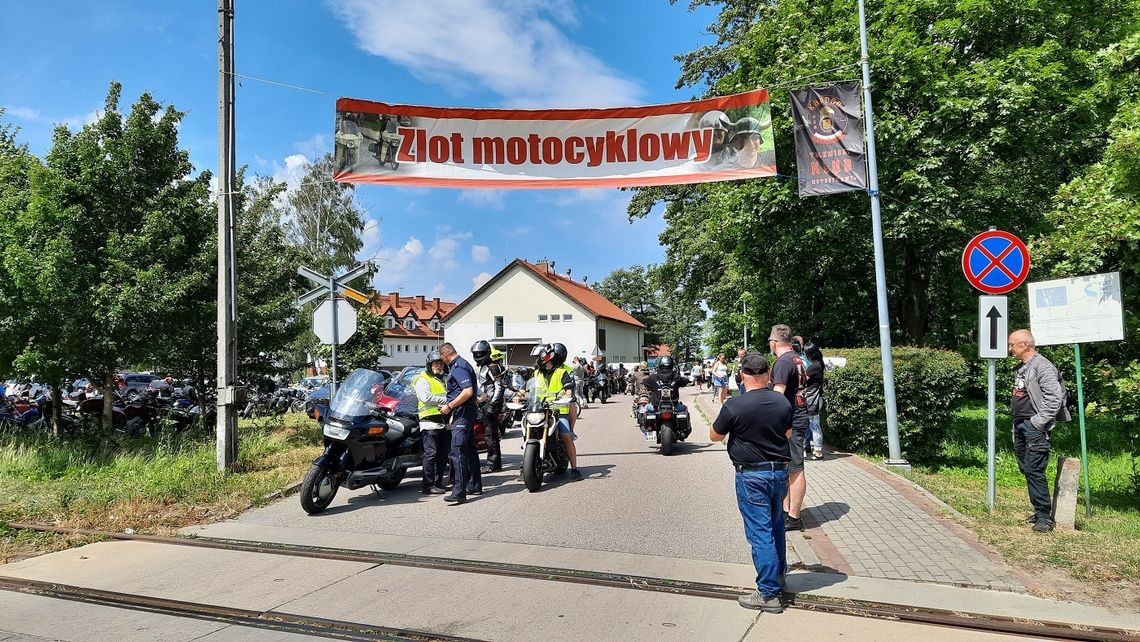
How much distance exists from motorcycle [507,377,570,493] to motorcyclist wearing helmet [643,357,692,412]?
299 centimetres

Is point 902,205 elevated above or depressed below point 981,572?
above

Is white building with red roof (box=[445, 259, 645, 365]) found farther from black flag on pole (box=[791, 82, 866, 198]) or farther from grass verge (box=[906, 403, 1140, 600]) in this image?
black flag on pole (box=[791, 82, 866, 198])

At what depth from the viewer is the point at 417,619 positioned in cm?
445

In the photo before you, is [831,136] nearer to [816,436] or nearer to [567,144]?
[567,144]

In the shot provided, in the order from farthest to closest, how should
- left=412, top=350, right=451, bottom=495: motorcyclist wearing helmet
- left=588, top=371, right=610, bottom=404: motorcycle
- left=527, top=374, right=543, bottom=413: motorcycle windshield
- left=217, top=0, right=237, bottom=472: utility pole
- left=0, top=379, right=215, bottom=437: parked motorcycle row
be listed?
left=588, top=371, right=610, bottom=404: motorcycle, left=0, top=379, right=215, bottom=437: parked motorcycle row, left=217, top=0, right=237, bottom=472: utility pole, left=527, top=374, right=543, bottom=413: motorcycle windshield, left=412, top=350, right=451, bottom=495: motorcyclist wearing helmet

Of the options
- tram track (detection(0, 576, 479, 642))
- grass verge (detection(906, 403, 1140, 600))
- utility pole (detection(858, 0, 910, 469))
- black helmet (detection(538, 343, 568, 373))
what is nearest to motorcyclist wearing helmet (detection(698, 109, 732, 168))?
utility pole (detection(858, 0, 910, 469))

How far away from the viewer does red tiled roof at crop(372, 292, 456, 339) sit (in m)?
69.1

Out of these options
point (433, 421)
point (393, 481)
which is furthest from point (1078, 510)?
point (393, 481)

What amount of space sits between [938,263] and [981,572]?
1626cm

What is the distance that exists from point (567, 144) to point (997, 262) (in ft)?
18.4

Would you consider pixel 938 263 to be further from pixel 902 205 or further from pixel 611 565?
pixel 611 565

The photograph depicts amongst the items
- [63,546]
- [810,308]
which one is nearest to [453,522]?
[63,546]

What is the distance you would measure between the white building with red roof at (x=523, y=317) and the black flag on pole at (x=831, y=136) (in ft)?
134

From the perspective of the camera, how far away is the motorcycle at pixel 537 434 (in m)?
8.60
